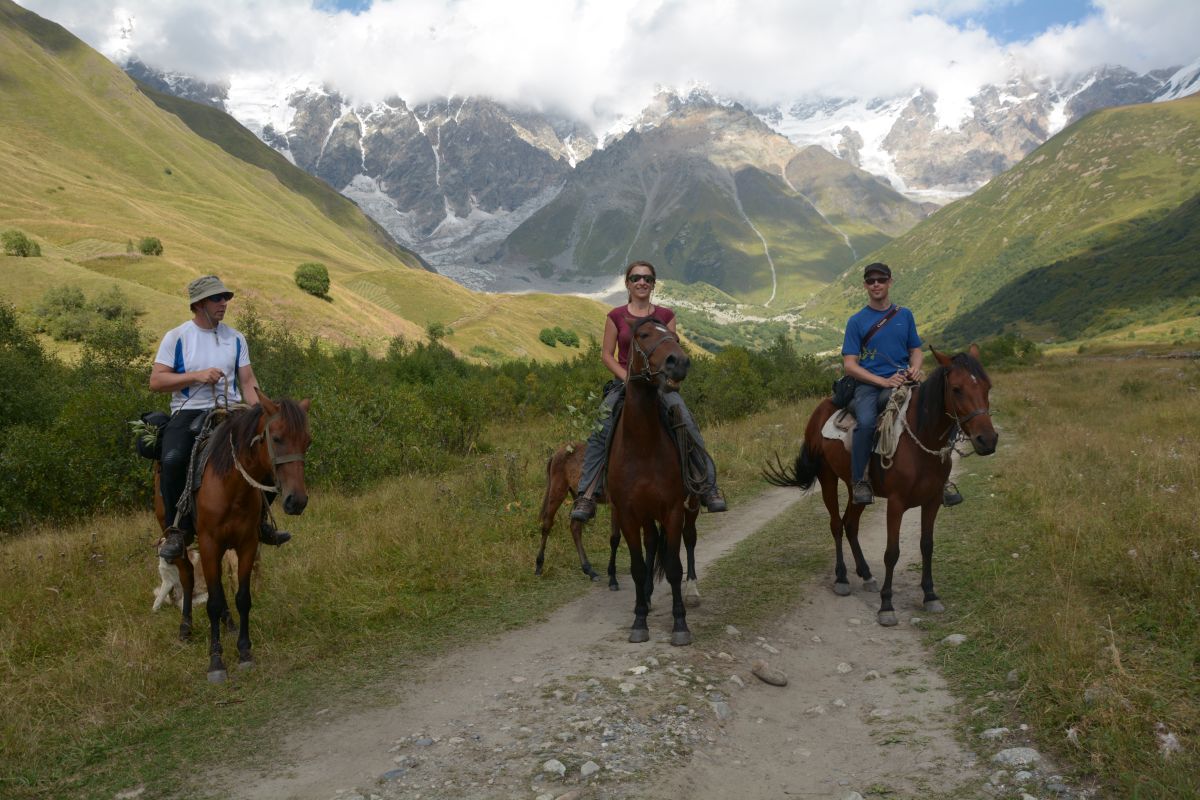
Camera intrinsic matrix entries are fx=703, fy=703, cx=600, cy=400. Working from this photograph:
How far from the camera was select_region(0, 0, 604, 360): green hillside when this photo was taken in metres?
61.2

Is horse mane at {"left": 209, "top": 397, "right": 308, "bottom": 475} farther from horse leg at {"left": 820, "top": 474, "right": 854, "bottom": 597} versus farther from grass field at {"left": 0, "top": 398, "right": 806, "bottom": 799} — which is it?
horse leg at {"left": 820, "top": 474, "right": 854, "bottom": 597}

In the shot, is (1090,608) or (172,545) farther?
(172,545)

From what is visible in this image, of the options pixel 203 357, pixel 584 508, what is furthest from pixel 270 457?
pixel 584 508

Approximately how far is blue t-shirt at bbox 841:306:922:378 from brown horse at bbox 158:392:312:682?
6697 millimetres

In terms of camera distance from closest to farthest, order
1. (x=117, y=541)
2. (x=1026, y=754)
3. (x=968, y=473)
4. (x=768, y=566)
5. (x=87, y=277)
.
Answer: (x=1026, y=754)
(x=768, y=566)
(x=117, y=541)
(x=968, y=473)
(x=87, y=277)

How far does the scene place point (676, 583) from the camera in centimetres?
753

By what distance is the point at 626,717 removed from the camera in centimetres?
571

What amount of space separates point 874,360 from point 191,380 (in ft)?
26.6

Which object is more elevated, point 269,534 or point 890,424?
point 890,424

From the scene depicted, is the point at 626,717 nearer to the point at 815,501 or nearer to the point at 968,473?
the point at 815,501

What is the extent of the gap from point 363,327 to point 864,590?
6539cm

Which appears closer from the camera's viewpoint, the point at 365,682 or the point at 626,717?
the point at 626,717

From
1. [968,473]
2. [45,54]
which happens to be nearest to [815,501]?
[968,473]

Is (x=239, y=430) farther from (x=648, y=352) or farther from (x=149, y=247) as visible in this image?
(x=149, y=247)
